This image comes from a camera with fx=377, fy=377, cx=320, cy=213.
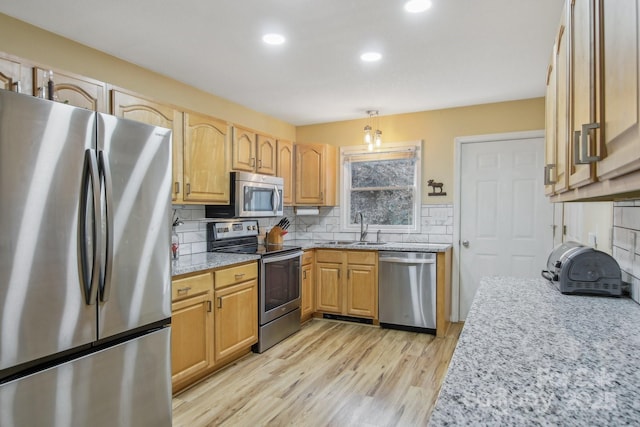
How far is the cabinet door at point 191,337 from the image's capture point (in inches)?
97.0

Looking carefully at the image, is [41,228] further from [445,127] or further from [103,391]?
[445,127]

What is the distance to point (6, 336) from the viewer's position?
140 cm

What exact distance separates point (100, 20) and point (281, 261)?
2.27 metres

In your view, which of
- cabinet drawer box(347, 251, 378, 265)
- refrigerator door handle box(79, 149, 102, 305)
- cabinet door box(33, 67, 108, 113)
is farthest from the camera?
cabinet drawer box(347, 251, 378, 265)

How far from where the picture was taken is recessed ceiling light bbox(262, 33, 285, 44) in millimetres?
2436

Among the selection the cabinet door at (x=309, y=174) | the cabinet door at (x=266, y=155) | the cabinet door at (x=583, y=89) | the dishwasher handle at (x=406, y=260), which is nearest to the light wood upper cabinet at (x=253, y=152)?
the cabinet door at (x=266, y=155)

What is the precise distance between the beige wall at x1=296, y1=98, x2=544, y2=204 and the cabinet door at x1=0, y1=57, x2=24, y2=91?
11.0 feet

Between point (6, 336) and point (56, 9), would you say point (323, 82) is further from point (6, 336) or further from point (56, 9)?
point (6, 336)

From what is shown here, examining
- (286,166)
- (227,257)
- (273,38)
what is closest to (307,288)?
(227,257)

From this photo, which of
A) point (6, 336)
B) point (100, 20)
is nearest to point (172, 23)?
point (100, 20)

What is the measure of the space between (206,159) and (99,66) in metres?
0.97

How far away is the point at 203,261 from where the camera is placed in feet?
9.49

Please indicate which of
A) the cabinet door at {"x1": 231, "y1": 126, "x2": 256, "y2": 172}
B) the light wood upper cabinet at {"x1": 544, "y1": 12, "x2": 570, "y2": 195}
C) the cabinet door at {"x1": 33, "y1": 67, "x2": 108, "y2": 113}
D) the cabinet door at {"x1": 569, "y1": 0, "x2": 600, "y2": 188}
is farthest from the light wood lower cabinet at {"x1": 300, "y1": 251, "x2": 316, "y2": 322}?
the cabinet door at {"x1": 569, "y1": 0, "x2": 600, "y2": 188}

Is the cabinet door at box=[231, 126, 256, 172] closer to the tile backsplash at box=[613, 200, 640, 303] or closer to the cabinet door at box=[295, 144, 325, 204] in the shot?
the cabinet door at box=[295, 144, 325, 204]
